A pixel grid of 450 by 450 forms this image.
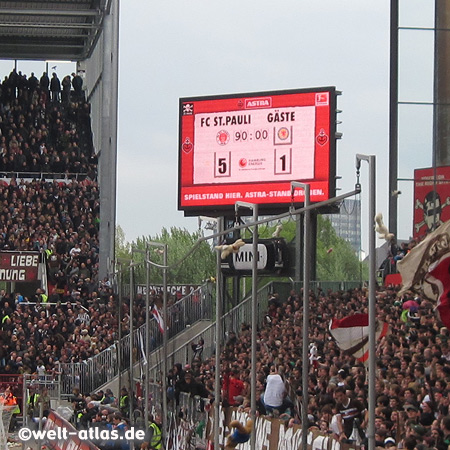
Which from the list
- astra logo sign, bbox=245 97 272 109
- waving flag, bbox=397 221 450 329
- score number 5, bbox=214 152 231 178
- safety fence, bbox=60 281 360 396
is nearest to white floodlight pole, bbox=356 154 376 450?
waving flag, bbox=397 221 450 329

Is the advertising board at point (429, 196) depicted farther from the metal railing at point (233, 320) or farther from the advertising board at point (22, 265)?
the advertising board at point (22, 265)

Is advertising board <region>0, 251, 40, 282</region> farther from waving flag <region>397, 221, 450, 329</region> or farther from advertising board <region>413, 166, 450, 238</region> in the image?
waving flag <region>397, 221, 450, 329</region>

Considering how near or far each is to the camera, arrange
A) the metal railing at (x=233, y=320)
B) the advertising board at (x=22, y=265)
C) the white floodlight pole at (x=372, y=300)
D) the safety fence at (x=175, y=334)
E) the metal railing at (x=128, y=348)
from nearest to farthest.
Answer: the white floodlight pole at (x=372, y=300), the metal railing at (x=233, y=320), the safety fence at (x=175, y=334), the metal railing at (x=128, y=348), the advertising board at (x=22, y=265)

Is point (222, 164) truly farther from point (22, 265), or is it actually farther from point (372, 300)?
point (372, 300)

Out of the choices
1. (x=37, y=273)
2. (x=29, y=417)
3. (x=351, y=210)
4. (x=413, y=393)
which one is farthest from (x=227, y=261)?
(x=413, y=393)

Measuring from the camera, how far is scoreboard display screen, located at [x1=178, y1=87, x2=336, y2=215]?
35.1 m

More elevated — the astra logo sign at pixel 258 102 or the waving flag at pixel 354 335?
the astra logo sign at pixel 258 102

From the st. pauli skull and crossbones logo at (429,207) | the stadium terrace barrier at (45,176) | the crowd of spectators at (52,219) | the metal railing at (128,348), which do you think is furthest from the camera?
the stadium terrace barrier at (45,176)

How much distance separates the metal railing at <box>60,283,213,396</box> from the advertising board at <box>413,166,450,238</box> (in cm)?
597

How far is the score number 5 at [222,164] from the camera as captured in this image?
3684 cm

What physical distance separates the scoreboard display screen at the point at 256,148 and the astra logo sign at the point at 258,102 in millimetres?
30

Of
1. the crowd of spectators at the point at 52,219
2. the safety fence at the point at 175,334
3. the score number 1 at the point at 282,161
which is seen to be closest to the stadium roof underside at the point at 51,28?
the crowd of spectators at the point at 52,219

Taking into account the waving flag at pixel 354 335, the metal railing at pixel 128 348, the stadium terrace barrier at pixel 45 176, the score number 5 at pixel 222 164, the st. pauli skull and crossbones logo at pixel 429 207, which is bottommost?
the metal railing at pixel 128 348

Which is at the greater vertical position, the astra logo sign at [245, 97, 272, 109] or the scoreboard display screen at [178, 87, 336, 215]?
the astra logo sign at [245, 97, 272, 109]
